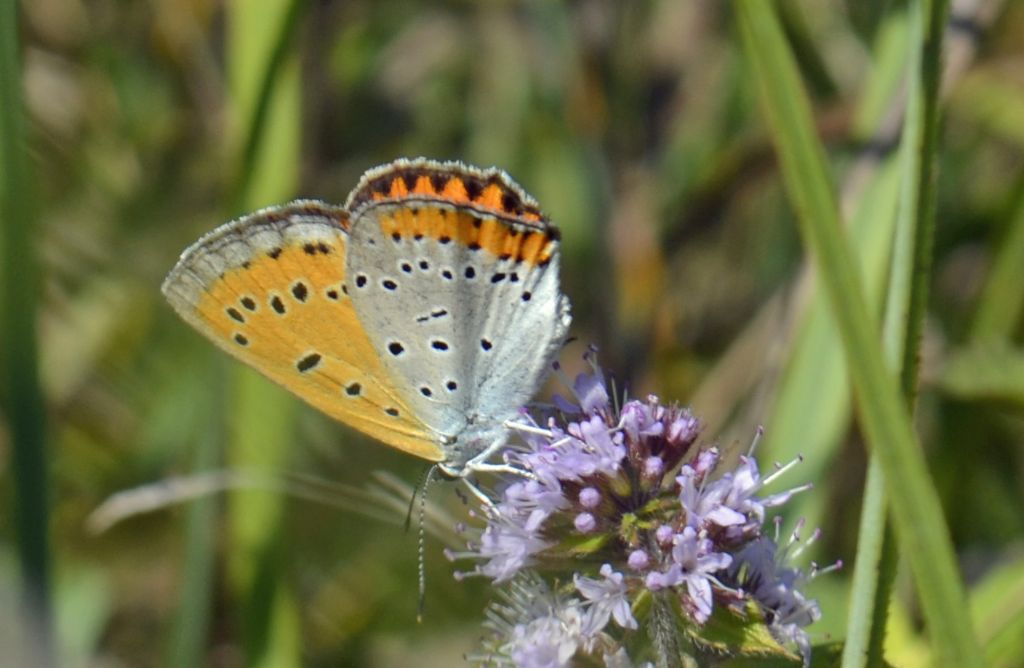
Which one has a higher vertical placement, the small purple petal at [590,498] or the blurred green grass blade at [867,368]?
the blurred green grass blade at [867,368]

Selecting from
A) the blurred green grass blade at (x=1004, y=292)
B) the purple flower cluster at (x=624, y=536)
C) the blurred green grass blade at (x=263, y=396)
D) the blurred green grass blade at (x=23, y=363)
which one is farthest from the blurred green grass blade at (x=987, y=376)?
the blurred green grass blade at (x=23, y=363)

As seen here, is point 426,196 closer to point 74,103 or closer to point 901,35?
point 901,35

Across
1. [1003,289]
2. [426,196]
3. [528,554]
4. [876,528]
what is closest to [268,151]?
[426,196]

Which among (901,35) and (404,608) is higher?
(901,35)

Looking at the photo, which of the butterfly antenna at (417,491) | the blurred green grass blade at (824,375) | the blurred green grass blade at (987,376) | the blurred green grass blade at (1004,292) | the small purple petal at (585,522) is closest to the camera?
the small purple petal at (585,522)

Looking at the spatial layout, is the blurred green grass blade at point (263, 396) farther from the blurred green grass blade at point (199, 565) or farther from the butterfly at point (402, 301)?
the butterfly at point (402, 301)

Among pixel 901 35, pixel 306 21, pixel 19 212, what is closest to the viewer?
pixel 19 212
